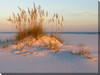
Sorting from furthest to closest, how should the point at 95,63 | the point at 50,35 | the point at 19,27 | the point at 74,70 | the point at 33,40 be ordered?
the point at 50,35
the point at 19,27
the point at 33,40
the point at 95,63
the point at 74,70

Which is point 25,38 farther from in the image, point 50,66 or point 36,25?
point 50,66

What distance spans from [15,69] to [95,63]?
1237 mm

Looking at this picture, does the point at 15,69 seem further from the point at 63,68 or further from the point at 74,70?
the point at 74,70

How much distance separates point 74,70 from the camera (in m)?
1.65

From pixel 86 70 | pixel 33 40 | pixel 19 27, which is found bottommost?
pixel 86 70

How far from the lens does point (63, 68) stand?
1724mm

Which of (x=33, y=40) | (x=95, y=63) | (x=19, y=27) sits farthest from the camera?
(x=19, y=27)

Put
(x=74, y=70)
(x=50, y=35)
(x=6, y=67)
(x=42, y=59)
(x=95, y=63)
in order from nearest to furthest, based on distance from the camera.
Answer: (x=74, y=70) < (x=6, y=67) < (x=95, y=63) < (x=42, y=59) < (x=50, y=35)

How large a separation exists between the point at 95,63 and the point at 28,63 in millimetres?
1079

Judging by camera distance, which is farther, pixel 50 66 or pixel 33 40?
pixel 33 40

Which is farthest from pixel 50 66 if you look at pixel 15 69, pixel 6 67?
pixel 6 67

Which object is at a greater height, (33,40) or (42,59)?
(33,40)

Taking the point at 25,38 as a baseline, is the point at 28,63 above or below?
below

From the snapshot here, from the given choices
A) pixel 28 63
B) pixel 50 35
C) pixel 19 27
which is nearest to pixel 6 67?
pixel 28 63
